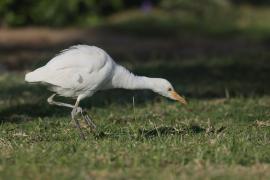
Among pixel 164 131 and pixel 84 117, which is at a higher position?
pixel 84 117

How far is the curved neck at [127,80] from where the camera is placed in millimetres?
8289

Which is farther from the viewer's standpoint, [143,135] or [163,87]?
[163,87]

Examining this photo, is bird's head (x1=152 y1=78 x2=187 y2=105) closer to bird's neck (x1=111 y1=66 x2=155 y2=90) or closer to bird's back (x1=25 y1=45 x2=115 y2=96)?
bird's neck (x1=111 y1=66 x2=155 y2=90)

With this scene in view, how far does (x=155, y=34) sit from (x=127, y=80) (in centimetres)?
1481

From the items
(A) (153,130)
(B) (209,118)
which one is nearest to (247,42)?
(B) (209,118)

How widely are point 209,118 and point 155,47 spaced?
1099 cm

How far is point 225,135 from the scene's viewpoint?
26.3 ft

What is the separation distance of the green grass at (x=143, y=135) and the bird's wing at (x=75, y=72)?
55 centimetres

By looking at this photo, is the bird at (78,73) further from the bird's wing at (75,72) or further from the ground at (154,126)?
the ground at (154,126)

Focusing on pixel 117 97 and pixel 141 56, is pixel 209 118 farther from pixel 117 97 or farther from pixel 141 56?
pixel 141 56

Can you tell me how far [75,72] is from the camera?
26.0ft

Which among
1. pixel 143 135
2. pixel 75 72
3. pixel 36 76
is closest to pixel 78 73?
pixel 75 72

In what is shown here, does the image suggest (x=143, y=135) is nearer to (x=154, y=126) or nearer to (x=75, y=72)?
(x=154, y=126)

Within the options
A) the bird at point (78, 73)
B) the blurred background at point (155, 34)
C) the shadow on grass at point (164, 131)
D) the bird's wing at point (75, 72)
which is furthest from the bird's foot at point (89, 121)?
the blurred background at point (155, 34)
